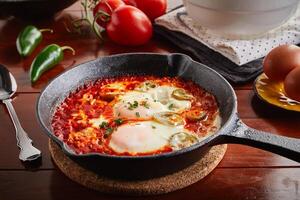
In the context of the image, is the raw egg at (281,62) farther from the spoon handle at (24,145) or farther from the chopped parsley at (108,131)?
the spoon handle at (24,145)

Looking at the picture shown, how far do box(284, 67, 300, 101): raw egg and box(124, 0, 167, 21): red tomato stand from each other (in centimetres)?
86

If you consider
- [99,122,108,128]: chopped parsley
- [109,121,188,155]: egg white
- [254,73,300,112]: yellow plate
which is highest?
[109,121,188,155]: egg white

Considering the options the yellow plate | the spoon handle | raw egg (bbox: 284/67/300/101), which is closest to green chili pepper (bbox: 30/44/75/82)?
the spoon handle

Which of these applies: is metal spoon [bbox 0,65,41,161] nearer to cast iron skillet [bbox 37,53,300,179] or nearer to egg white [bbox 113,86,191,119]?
cast iron skillet [bbox 37,53,300,179]

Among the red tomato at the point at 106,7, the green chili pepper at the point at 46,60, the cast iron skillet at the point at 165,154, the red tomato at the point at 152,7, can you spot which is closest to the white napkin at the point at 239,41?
the red tomato at the point at 152,7

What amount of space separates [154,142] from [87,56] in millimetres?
835

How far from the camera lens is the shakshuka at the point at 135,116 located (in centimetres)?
133

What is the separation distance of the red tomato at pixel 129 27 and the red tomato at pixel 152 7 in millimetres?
155

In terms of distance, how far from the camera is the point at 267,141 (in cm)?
121

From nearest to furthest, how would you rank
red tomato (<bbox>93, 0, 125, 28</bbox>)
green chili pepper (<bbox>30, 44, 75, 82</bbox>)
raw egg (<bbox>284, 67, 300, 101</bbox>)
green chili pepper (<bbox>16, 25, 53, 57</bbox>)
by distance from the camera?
raw egg (<bbox>284, 67, 300, 101</bbox>), green chili pepper (<bbox>30, 44, 75, 82</bbox>), green chili pepper (<bbox>16, 25, 53, 57</bbox>), red tomato (<bbox>93, 0, 125, 28</bbox>)

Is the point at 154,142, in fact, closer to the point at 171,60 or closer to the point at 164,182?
the point at 164,182

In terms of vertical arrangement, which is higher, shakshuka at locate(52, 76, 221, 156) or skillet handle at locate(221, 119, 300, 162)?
skillet handle at locate(221, 119, 300, 162)

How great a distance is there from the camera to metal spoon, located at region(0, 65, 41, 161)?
141 centimetres

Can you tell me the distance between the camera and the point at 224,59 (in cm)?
193
